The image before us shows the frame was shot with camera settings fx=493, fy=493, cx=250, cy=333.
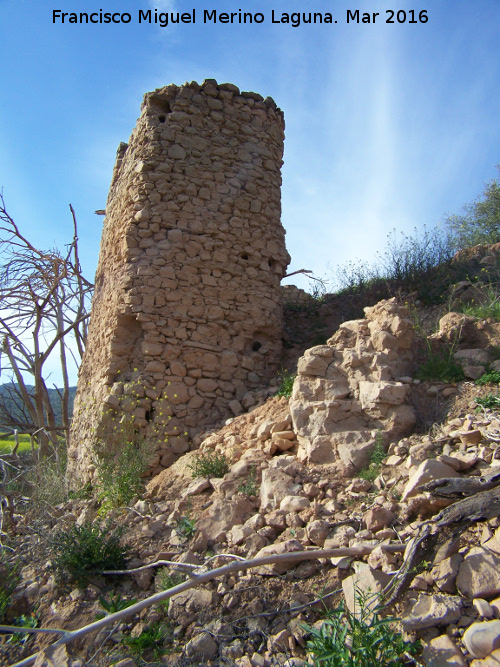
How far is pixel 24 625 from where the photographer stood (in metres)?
3.39

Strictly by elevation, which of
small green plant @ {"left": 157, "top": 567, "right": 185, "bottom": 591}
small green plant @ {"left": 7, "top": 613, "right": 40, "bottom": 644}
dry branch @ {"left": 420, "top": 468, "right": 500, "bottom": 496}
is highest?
dry branch @ {"left": 420, "top": 468, "right": 500, "bottom": 496}

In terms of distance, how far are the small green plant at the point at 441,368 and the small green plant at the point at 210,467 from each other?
79.6 inches

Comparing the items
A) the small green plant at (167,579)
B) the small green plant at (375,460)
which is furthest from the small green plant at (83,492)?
the small green plant at (375,460)

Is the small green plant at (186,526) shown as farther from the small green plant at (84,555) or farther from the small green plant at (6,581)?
the small green plant at (6,581)

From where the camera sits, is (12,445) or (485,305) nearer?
(485,305)

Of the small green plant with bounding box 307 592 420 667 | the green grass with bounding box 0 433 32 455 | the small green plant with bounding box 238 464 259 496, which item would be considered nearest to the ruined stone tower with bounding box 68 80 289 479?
the small green plant with bounding box 238 464 259 496

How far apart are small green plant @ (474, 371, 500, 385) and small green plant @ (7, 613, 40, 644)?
393 cm

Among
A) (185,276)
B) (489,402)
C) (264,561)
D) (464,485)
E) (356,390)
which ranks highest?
(185,276)

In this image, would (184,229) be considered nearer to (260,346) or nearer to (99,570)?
(260,346)

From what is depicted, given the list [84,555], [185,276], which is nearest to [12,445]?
[185,276]

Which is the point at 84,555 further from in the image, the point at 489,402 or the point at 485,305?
the point at 485,305

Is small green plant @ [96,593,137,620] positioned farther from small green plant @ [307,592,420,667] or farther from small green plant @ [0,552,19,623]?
small green plant @ [307,592,420,667]

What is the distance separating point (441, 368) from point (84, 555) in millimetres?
3474

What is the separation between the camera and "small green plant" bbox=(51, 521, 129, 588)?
3613 mm
